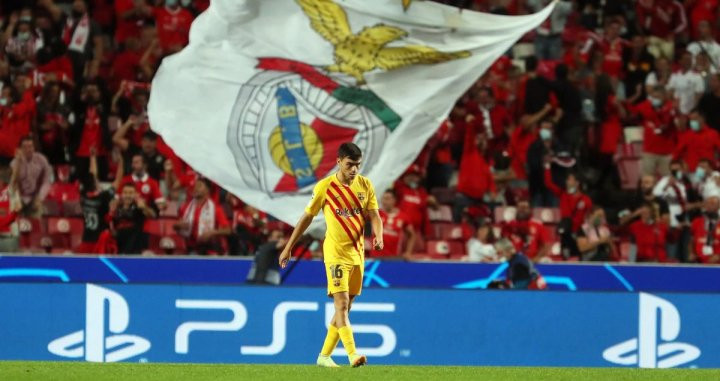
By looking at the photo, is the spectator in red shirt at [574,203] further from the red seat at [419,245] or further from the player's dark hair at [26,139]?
the player's dark hair at [26,139]

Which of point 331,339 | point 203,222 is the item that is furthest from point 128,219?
point 331,339

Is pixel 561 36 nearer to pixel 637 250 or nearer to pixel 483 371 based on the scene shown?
pixel 637 250

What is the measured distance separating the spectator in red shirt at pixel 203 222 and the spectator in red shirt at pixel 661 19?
7180 millimetres

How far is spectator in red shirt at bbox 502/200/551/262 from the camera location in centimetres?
1798

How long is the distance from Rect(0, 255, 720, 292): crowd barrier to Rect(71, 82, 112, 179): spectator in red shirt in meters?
1.83

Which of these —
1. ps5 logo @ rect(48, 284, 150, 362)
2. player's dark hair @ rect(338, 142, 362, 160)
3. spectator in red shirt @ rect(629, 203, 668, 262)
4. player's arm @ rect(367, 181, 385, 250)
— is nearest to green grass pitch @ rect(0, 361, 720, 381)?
player's arm @ rect(367, 181, 385, 250)

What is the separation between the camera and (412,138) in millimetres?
13812

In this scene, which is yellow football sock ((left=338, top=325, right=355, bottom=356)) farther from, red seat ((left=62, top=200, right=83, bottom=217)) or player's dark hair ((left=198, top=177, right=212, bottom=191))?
red seat ((left=62, top=200, right=83, bottom=217))

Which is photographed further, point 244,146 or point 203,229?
point 203,229

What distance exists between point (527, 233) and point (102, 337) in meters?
6.19

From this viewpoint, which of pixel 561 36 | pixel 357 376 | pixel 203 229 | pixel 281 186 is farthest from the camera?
pixel 561 36

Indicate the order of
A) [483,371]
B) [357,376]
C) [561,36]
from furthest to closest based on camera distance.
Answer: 1. [561,36]
2. [483,371]
3. [357,376]

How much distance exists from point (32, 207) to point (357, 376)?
9.58m

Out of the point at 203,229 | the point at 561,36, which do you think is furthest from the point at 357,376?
the point at 561,36
